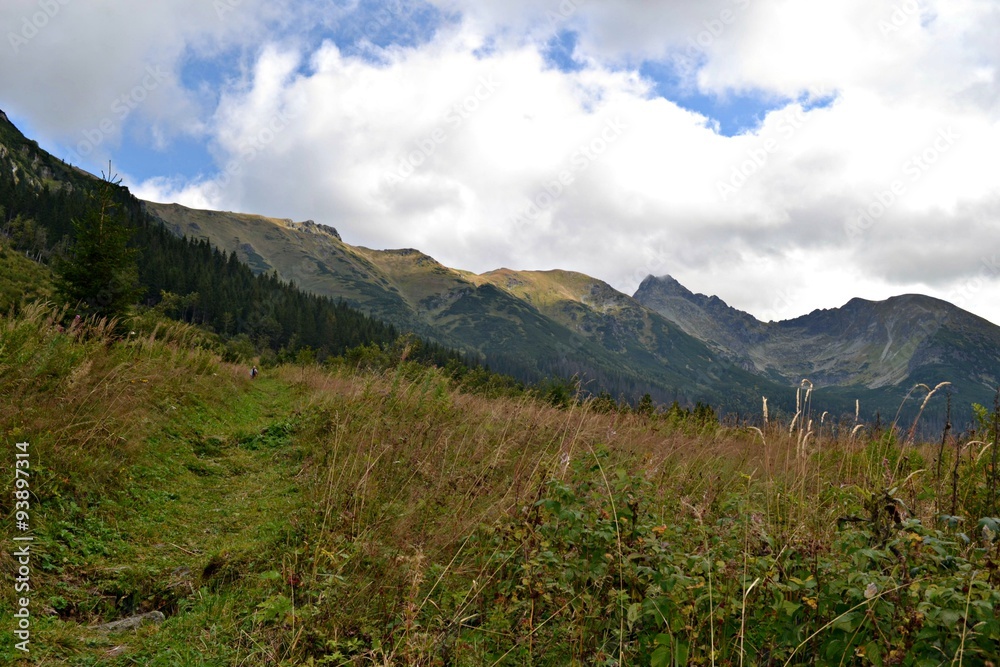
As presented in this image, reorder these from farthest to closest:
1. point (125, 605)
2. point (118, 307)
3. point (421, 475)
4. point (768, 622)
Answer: point (118, 307)
point (421, 475)
point (125, 605)
point (768, 622)

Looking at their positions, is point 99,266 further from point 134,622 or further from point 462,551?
point 462,551

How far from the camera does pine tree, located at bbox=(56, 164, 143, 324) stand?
14094 mm

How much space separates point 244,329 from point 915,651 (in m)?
126

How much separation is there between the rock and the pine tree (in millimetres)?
13333

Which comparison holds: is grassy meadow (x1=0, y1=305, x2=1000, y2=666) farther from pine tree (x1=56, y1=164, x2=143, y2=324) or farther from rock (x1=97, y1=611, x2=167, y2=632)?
pine tree (x1=56, y1=164, x2=143, y2=324)

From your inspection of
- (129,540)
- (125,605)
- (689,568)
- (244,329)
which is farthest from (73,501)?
(244,329)

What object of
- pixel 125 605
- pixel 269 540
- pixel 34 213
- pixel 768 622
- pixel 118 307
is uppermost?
pixel 34 213

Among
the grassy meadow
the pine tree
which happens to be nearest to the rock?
the grassy meadow

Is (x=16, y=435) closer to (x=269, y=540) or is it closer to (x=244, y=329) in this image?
(x=269, y=540)

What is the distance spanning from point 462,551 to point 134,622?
2.33 metres

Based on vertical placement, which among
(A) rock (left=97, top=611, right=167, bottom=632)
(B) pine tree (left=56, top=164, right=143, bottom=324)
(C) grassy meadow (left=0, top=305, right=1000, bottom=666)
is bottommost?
(A) rock (left=97, top=611, right=167, bottom=632)

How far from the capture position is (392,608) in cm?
345

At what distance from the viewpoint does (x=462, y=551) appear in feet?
13.4

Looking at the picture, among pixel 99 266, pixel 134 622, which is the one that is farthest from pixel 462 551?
pixel 99 266
